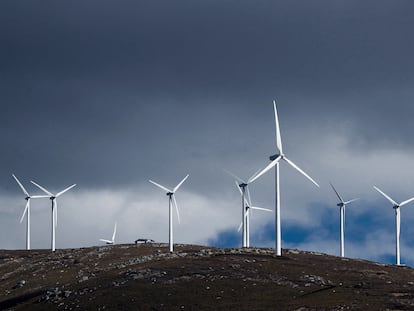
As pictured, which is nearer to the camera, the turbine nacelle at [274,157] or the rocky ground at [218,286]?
the rocky ground at [218,286]

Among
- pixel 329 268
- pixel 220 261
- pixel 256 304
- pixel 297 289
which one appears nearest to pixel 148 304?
pixel 256 304

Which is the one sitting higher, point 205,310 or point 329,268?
point 329,268

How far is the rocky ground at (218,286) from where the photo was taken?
144m

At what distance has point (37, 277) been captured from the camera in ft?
646

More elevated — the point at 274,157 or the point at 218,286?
the point at 274,157

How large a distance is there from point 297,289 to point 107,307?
3477cm

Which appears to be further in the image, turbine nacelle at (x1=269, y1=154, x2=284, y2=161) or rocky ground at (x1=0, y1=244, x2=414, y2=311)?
turbine nacelle at (x1=269, y1=154, x2=284, y2=161)

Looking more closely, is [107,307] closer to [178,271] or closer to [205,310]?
[205,310]

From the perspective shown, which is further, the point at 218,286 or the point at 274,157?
the point at 274,157

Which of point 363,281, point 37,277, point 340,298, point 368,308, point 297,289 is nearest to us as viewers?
point 368,308

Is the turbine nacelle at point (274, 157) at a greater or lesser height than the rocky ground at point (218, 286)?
greater

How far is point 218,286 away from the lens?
516ft

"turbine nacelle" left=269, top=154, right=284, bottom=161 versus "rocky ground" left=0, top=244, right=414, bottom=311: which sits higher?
"turbine nacelle" left=269, top=154, right=284, bottom=161

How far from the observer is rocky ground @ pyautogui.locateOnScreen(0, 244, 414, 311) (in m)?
144
